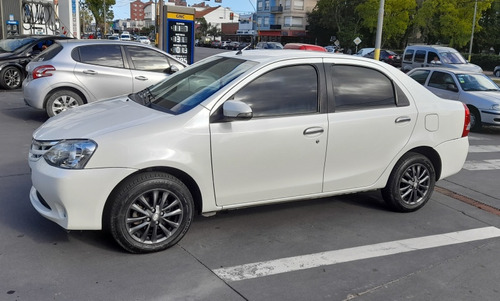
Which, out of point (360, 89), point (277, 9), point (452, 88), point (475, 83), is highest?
point (277, 9)

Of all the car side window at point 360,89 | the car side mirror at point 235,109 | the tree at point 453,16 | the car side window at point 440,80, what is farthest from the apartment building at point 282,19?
the car side mirror at point 235,109

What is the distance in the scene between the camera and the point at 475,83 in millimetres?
12148

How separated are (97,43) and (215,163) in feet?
20.3

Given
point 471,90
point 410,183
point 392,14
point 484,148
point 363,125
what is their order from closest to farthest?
point 363,125
point 410,183
point 484,148
point 471,90
point 392,14

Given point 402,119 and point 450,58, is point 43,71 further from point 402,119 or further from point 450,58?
point 450,58

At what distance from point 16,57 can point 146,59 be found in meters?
6.25

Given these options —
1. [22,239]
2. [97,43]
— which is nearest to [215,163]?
[22,239]

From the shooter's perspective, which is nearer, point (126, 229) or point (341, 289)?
point (341, 289)

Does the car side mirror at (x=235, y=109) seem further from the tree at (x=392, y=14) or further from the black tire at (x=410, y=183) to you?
the tree at (x=392, y=14)

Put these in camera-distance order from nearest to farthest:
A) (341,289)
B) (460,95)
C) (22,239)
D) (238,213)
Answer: (341,289) < (22,239) < (238,213) < (460,95)

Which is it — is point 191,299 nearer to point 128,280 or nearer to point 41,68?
point 128,280

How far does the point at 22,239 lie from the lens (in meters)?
4.25

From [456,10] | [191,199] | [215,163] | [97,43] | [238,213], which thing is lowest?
[238,213]

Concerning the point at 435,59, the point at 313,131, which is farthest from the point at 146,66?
the point at 435,59
